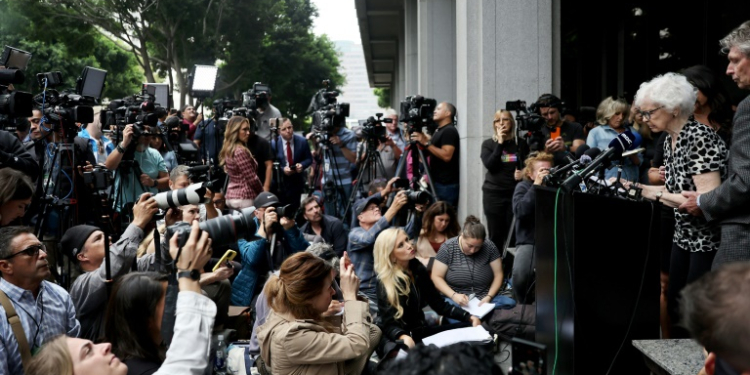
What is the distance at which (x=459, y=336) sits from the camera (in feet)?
19.7

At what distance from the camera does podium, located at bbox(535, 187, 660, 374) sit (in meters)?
4.45

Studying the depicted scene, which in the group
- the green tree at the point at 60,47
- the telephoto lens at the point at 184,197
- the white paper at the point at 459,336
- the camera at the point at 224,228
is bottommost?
the white paper at the point at 459,336

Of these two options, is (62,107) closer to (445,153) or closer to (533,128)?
(533,128)

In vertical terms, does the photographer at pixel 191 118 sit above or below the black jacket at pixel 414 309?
above

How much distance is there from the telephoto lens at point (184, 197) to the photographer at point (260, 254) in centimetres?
207

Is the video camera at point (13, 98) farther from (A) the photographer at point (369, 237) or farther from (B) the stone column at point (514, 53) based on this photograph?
(B) the stone column at point (514, 53)

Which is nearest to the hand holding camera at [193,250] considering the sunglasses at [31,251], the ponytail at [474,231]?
the sunglasses at [31,251]

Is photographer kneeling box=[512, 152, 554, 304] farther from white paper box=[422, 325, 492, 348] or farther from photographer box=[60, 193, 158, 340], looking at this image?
photographer box=[60, 193, 158, 340]

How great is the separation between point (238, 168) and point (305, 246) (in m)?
2.43

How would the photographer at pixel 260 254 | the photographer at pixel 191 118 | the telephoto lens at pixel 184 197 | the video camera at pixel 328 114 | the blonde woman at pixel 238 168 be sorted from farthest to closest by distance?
the photographer at pixel 191 118
the video camera at pixel 328 114
the blonde woman at pixel 238 168
the photographer at pixel 260 254
the telephoto lens at pixel 184 197

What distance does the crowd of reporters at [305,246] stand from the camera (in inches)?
143

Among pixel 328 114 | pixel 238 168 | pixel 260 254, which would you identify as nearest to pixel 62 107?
pixel 260 254

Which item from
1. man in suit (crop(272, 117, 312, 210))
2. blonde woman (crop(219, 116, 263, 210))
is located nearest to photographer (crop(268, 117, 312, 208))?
man in suit (crop(272, 117, 312, 210))

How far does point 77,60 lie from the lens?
34.6 metres
